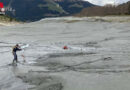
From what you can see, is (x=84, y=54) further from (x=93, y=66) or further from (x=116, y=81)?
(x=116, y=81)

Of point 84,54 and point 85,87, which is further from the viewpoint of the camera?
point 84,54

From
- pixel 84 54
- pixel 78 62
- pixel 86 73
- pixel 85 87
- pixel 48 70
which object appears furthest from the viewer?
pixel 84 54

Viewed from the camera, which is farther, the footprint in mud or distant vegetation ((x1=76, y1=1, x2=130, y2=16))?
distant vegetation ((x1=76, y1=1, x2=130, y2=16))

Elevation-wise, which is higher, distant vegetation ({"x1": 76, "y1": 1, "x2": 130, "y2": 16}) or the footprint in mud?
distant vegetation ({"x1": 76, "y1": 1, "x2": 130, "y2": 16})

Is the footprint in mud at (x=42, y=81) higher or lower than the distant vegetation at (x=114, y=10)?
lower

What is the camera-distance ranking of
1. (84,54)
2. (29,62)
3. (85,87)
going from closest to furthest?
1. (85,87)
2. (29,62)
3. (84,54)

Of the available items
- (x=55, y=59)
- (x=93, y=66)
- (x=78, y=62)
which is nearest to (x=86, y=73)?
(x=93, y=66)

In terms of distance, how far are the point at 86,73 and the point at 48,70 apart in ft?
10.3

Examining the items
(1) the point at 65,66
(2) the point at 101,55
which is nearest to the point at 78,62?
(1) the point at 65,66

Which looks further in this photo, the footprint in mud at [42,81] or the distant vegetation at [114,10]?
the distant vegetation at [114,10]

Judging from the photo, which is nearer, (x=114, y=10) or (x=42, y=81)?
(x=42, y=81)

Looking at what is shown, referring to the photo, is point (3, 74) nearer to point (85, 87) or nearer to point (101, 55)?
point (85, 87)

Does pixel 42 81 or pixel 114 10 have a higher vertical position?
pixel 114 10

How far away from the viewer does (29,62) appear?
79.4ft
